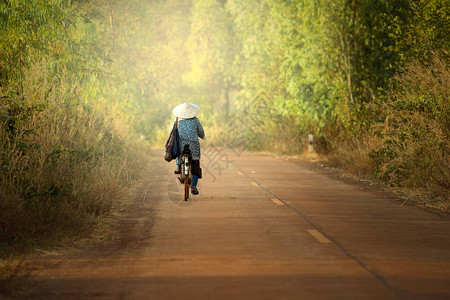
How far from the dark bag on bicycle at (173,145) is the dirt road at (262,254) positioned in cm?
101

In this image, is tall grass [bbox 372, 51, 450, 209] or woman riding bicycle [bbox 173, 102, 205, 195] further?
tall grass [bbox 372, 51, 450, 209]

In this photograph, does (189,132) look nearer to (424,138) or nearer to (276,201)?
(276,201)

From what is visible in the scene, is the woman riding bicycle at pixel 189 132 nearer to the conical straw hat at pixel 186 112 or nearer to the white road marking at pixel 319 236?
the conical straw hat at pixel 186 112

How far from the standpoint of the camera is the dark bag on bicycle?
57.4ft

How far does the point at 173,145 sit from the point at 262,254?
291 inches

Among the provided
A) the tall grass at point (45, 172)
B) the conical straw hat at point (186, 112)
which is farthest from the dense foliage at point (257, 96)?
the conical straw hat at point (186, 112)

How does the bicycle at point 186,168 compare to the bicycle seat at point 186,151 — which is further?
the bicycle seat at point 186,151

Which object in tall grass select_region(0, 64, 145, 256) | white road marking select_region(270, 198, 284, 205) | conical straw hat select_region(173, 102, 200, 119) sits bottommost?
white road marking select_region(270, 198, 284, 205)

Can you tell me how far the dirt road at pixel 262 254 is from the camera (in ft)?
27.5

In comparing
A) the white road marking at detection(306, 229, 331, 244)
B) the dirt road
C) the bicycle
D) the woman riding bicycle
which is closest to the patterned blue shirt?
the woman riding bicycle

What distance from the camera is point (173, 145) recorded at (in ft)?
57.6

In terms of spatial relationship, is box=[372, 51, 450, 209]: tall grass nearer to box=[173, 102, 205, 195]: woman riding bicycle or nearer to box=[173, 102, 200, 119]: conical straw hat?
box=[173, 102, 205, 195]: woman riding bicycle

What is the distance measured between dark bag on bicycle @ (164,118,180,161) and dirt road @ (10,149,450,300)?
3.31 ft

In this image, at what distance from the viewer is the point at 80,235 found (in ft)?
39.0
